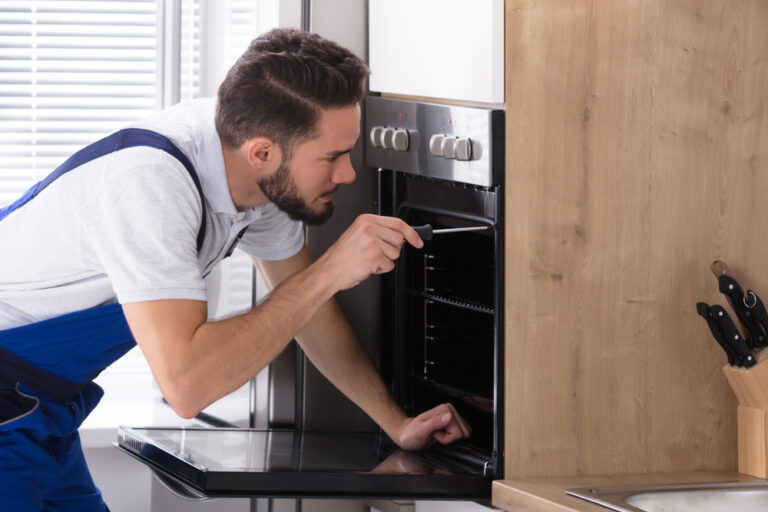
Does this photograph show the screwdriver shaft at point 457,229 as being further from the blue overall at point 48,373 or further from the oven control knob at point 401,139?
the blue overall at point 48,373

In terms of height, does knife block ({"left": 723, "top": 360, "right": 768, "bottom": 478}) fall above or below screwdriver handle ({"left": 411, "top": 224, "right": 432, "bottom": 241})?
below

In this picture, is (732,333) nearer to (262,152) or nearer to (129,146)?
(262,152)

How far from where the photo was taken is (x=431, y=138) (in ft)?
5.56

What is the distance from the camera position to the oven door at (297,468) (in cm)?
156

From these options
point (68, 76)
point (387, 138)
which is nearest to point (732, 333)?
point (387, 138)

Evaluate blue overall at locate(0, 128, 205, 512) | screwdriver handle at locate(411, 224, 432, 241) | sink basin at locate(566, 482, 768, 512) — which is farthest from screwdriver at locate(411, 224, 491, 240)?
sink basin at locate(566, 482, 768, 512)

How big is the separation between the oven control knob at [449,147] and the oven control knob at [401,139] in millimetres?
144

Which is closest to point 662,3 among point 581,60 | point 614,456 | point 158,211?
point 581,60

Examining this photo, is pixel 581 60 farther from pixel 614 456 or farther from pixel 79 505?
pixel 79 505

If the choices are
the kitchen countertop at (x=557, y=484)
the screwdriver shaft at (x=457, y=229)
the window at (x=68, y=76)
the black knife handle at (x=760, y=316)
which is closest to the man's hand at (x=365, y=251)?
the screwdriver shaft at (x=457, y=229)

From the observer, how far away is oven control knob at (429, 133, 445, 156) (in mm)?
1654

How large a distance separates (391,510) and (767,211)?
2.70ft

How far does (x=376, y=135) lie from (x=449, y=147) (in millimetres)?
276

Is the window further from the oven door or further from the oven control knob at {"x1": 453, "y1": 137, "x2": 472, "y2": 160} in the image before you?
the oven control knob at {"x1": 453, "y1": 137, "x2": 472, "y2": 160}
